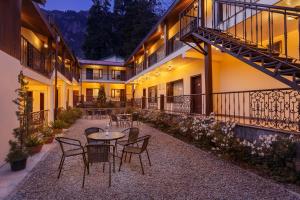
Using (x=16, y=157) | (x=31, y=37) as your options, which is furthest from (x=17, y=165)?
(x=31, y=37)

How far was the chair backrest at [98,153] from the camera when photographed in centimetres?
416

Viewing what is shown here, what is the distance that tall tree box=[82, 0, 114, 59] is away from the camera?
43188mm

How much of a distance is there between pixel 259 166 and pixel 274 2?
4346 mm

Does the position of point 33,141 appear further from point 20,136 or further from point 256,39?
point 256,39

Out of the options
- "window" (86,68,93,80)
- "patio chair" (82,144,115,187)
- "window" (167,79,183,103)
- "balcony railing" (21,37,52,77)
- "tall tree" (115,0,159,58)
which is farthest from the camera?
"tall tree" (115,0,159,58)

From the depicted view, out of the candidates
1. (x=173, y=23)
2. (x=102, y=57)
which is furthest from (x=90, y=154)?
(x=102, y=57)

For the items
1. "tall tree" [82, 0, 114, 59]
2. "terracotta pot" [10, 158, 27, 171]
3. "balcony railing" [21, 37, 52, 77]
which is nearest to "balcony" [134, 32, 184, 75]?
"balcony railing" [21, 37, 52, 77]

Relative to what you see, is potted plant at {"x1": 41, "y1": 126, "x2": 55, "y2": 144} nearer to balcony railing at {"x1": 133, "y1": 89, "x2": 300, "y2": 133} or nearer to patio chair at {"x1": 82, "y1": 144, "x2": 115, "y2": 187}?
patio chair at {"x1": 82, "y1": 144, "x2": 115, "y2": 187}

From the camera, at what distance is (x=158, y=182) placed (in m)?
4.26

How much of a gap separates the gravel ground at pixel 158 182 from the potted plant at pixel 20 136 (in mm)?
400

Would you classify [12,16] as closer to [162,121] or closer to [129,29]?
Answer: [162,121]

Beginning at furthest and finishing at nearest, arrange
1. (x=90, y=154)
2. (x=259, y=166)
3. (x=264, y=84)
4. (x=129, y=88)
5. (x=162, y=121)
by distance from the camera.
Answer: (x=129, y=88)
(x=162, y=121)
(x=264, y=84)
(x=259, y=166)
(x=90, y=154)

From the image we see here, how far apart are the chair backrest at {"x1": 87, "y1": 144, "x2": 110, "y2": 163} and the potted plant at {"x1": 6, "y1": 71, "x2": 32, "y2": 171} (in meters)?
2.06

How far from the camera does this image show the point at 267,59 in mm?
4988
